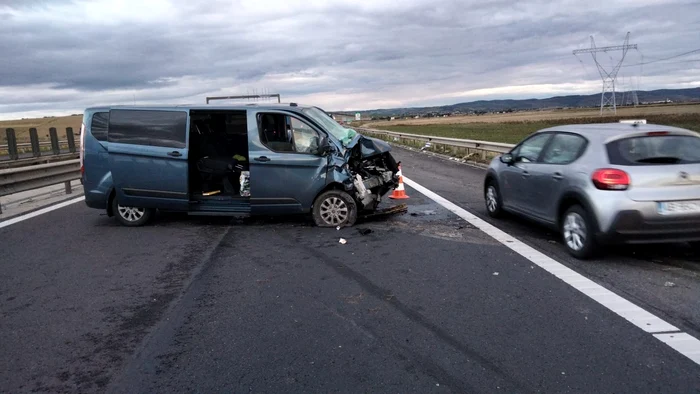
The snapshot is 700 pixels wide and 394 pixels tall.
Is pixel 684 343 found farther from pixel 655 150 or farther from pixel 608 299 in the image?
pixel 655 150

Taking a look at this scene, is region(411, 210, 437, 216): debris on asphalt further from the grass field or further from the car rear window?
the grass field

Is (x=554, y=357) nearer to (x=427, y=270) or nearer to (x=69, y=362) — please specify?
(x=427, y=270)

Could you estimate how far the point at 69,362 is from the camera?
420 cm

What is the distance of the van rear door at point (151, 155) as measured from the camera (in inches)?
352

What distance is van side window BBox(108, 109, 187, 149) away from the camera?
8945 millimetres

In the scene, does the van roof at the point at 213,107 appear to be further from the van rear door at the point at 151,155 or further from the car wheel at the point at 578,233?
the car wheel at the point at 578,233

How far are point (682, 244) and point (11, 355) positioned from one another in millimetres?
7331

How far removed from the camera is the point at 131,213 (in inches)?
375

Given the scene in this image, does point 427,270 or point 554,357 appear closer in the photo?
point 554,357

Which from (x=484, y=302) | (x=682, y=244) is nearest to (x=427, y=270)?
(x=484, y=302)

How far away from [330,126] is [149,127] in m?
2.84

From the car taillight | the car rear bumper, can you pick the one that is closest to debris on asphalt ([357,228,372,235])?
the car taillight

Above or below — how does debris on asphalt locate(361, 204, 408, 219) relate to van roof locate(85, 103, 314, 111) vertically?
below

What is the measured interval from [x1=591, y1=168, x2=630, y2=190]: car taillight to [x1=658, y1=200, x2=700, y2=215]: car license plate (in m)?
0.41
